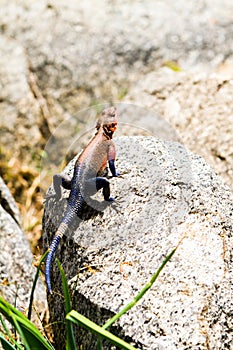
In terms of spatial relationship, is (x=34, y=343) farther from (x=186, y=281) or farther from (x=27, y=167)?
(x=27, y=167)

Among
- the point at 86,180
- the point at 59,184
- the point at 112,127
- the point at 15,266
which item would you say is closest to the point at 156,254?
the point at 86,180

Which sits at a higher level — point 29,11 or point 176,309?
point 29,11

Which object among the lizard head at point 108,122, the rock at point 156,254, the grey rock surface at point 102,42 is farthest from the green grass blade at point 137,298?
the grey rock surface at point 102,42

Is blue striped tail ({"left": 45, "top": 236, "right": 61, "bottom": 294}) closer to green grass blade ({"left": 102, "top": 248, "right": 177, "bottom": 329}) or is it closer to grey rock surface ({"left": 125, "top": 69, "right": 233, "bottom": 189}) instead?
green grass blade ({"left": 102, "top": 248, "right": 177, "bottom": 329})

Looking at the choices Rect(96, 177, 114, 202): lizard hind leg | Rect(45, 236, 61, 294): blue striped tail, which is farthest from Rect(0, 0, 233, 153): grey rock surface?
Rect(45, 236, 61, 294): blue striped tail

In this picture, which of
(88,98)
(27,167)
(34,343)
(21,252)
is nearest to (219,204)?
(34,343)
